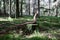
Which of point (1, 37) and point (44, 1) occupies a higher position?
point (44, 1)

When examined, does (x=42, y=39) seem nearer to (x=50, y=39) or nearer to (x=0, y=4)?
(x=50, y=39)

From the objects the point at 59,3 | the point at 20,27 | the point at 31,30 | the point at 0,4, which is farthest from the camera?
the point at 0,4

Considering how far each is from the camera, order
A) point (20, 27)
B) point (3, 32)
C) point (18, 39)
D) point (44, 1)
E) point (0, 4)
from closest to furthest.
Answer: point (18, 39), point (3, 32), point (20, 27), point (0, 4), point (44, 1)

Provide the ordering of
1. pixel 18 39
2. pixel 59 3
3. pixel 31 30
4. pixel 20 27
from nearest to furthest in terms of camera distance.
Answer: pixel 18 39
pixel 31 30
pixel 20 27
pixel 59 3

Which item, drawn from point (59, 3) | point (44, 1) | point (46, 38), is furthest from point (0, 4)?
point (46, 38)

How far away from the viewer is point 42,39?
18.2 ft

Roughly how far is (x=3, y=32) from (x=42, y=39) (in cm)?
191

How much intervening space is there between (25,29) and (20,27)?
539 millimetres

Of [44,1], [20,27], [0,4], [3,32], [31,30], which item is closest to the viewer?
[3,32]

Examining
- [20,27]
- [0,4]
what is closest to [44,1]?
[0,4]

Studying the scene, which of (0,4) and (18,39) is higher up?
(0,4)

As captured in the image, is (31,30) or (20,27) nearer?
(31,30)

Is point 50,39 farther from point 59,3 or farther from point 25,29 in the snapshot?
point 59,3

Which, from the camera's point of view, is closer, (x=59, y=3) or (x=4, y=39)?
(x=4, y=39)
